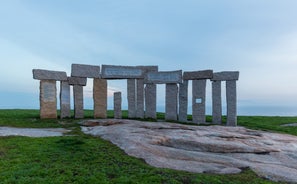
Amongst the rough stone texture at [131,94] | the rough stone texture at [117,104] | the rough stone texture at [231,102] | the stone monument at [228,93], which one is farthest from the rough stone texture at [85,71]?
the rough stone texture at [231,102]

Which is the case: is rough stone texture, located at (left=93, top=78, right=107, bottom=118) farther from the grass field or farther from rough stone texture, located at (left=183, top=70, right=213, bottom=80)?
the grass field

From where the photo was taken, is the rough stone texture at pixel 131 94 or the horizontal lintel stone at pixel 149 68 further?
the horizontal lintel stone at pixel 149 68

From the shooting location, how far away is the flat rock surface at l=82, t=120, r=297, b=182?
33.7 ft

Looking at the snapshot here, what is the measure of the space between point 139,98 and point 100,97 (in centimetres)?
333

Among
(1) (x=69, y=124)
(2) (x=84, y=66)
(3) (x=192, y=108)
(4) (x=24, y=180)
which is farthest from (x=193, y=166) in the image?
(2) (x=84, y=66)

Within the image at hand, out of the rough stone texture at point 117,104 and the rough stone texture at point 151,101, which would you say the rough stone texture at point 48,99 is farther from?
the rough stone texture at point 151,101

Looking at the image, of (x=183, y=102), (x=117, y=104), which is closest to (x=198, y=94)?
(x=183, y=102)

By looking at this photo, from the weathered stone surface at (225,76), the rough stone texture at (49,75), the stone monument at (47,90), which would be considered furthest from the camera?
the weathered stone surface at (225,76)

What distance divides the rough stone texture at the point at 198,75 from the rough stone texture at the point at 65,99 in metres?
9.82

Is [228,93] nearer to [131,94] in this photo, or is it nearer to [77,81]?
[131,94]

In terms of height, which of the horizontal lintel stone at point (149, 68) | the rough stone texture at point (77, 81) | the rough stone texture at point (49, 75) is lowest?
the rough stone texture at point (77, 81)

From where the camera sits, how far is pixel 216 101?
23359 mm

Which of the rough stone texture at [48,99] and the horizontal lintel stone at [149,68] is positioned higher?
the horizontal lintel stone at [149,68]

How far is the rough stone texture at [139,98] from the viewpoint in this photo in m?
24.2
